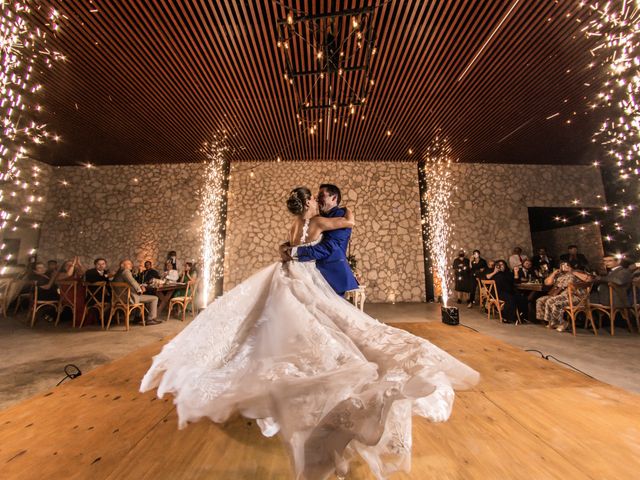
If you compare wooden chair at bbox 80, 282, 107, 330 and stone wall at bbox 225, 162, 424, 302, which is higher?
stone wall at bbox 225, 162, 424, 302

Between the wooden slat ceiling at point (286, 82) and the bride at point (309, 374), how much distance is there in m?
3.28

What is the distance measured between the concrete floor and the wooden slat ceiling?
3.87 meters

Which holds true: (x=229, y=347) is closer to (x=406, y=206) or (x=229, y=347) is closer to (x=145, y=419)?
(x=145, y=419)

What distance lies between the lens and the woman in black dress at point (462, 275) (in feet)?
21.4

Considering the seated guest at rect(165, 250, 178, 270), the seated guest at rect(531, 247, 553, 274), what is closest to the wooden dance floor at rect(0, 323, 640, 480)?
the seated guest at rect(531, 247, 553, 274)

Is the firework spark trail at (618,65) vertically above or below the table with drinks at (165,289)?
above

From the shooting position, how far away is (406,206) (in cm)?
720

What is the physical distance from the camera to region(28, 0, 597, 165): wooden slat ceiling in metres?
3.21

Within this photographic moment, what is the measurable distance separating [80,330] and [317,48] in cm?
554

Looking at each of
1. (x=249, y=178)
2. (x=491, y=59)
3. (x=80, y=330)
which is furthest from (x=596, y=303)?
(x=80, y=330)

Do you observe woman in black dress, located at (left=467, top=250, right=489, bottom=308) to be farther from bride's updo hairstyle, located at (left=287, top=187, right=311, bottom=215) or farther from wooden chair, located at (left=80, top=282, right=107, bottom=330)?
wooden chair, located at (left=80, top=282, right=107, bottom=330)

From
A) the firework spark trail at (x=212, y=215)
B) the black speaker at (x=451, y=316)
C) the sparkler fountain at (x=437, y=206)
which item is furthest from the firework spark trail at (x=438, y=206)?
the firework spark trail at (x=212, y=215)

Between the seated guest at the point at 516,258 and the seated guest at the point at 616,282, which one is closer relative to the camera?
the seated guest at the point at 616,282

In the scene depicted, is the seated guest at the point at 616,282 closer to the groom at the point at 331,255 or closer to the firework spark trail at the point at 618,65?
the firework spark trail at the point at 618,65
